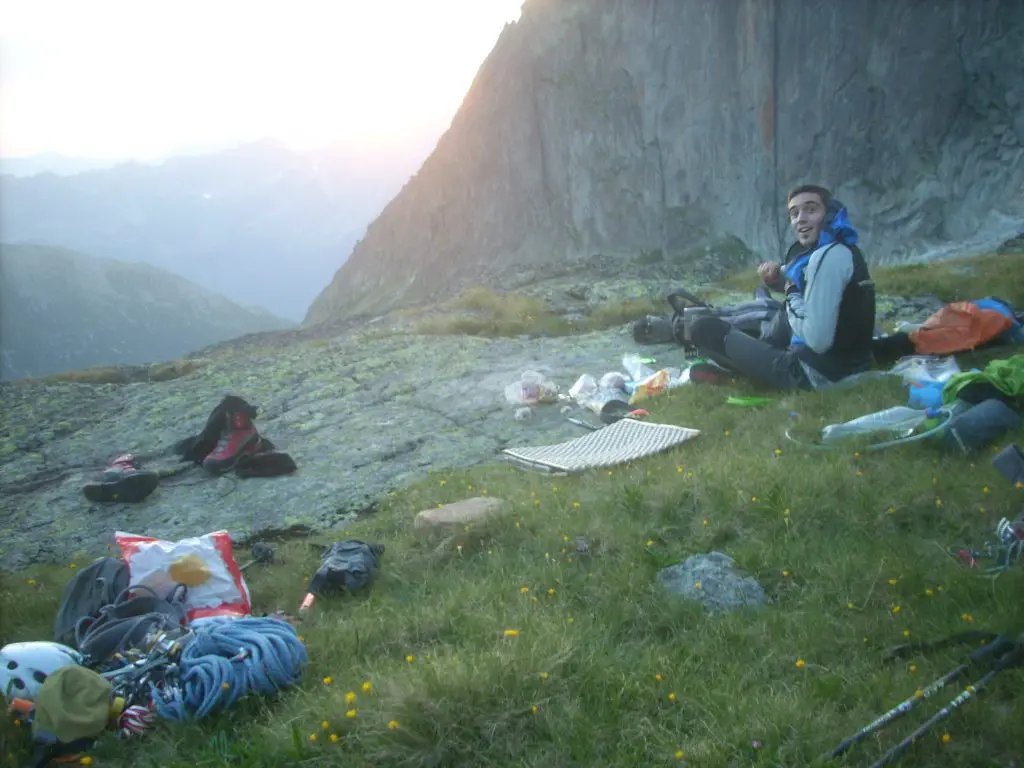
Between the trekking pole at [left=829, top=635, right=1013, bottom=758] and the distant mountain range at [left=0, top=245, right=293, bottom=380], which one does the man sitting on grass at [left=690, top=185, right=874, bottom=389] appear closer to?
the trekking pole at [left=829, top=635, right=1013, bottom=758]

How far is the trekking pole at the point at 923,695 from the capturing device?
2439mm

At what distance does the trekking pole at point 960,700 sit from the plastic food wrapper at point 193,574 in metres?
3.16

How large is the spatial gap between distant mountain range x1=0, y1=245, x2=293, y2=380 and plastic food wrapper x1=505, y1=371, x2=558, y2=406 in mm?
56719

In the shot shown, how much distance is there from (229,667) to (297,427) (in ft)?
16.9

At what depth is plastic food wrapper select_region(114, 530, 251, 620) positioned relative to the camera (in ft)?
13.5

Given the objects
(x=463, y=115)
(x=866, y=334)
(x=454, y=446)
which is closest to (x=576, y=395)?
(x=454, y=446)

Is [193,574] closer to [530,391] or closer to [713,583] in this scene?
[713,583]

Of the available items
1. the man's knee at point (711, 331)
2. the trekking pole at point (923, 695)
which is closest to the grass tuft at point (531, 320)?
the man's knee at point (711, 331)

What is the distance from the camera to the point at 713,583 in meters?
3.59

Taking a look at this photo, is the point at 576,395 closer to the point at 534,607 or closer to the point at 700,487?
the point at 700,487

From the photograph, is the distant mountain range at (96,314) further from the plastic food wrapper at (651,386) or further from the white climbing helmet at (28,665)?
the white climbing helmet at (28,665)

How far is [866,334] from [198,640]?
539 centimetres

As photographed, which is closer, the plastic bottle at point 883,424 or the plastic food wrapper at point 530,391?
the plastic bottle at point 883,424

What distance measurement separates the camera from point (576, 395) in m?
7.65
